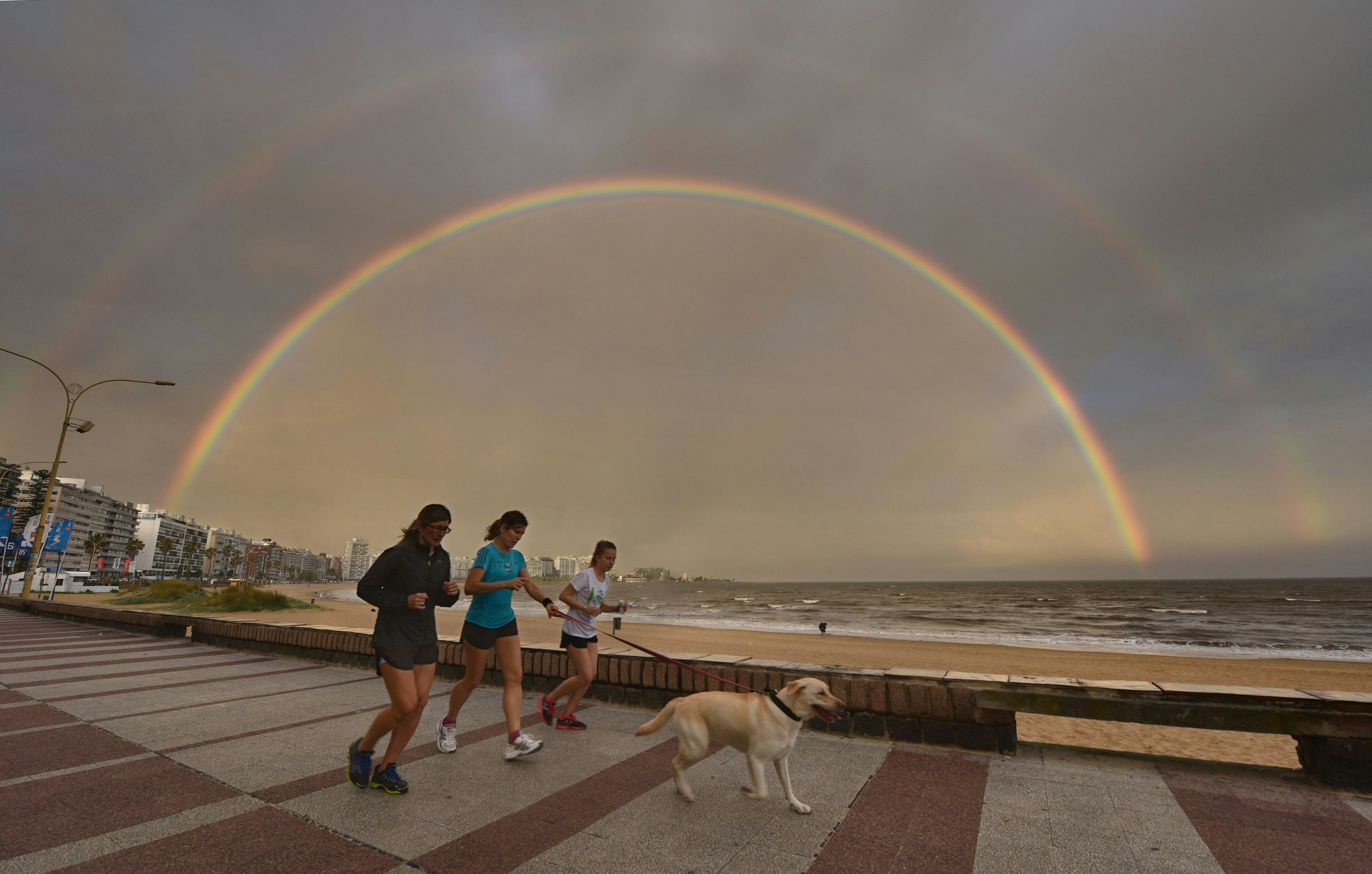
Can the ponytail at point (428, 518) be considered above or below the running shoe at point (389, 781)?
above

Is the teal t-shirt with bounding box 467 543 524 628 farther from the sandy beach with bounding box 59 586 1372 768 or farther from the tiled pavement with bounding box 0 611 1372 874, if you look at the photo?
the sandy beach with bounding box 59 586 1372 768

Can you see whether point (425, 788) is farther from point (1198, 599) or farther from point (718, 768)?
point (1198, 599)

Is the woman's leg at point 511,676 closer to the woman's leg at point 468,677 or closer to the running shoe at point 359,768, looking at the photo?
the woman's leg at point 468,677

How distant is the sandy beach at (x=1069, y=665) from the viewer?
900 centimetres

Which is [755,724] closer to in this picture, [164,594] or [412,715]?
[412,715]

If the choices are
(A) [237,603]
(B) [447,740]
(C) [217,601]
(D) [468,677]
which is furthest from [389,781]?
(C) [217,601]

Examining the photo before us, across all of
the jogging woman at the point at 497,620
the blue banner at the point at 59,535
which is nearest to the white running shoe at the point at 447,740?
the jogging woman at the point at 497,620

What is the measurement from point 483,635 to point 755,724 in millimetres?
2678

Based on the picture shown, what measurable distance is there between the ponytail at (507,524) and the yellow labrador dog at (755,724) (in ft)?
7.32

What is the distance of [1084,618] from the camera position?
1896 inches

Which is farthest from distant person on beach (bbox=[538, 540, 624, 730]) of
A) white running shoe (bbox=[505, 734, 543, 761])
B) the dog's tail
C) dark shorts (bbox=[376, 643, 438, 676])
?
the dog's tail

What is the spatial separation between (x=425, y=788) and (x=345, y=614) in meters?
44.9

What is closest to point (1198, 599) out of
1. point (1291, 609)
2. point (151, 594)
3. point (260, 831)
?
point (1291, 609)

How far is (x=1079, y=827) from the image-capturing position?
3.52 metres
